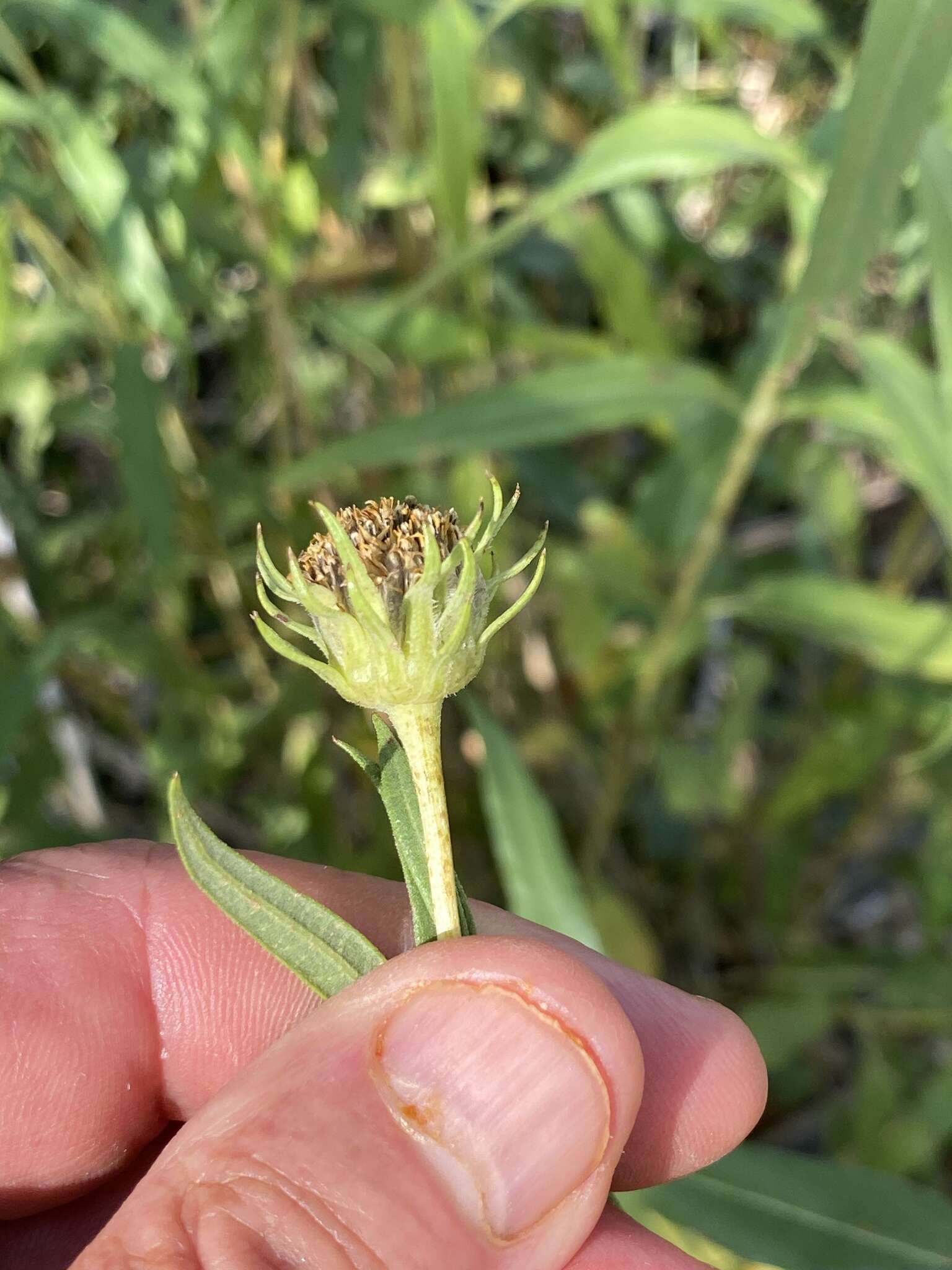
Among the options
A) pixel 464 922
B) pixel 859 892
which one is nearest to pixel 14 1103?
pixel 464 922

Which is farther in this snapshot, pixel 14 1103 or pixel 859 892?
pixel 859 892

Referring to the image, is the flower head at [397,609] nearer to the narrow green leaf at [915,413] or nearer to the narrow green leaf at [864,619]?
the narrow green leaf at [915,413]

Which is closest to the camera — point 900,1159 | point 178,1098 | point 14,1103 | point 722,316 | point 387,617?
point 387,617

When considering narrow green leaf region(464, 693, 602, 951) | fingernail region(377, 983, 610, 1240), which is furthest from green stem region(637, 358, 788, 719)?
fingernail region(377, 983, 610, 1240)

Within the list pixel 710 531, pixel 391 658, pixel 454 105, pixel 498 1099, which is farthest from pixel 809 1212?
pixel 454 105

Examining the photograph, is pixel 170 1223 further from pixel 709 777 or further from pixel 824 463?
pixel 824 463

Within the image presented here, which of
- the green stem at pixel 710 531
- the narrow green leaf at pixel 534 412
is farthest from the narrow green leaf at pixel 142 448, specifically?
the green stem at pixel 710 531
